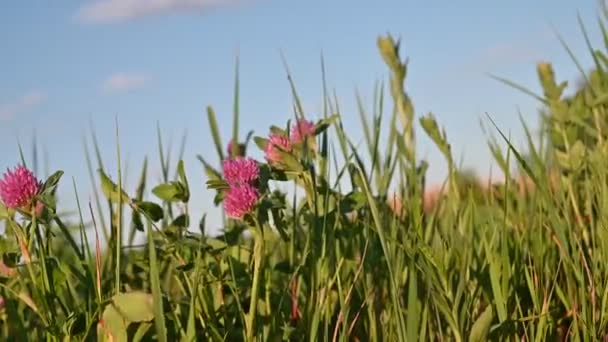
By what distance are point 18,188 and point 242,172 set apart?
295 millimetres

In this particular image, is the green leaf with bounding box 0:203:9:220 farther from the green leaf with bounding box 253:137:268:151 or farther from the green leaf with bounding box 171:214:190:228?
the green leaf with bounding box 253:137:268:151

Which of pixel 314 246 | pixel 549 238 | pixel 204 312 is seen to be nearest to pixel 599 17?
pixel 549 238

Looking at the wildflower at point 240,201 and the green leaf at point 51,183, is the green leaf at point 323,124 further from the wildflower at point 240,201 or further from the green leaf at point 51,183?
the green leaf at point 51,183

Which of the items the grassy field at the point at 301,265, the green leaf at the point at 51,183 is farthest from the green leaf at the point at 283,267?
the green leaf at the point at 51,183

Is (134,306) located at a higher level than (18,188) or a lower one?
lower

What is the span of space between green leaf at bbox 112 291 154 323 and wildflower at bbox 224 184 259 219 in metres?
0.15

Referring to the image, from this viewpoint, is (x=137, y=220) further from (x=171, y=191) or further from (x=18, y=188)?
(x=18, y=188)

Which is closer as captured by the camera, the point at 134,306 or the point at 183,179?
the point at 134,306

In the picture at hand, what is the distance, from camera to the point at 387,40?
2.10 meters

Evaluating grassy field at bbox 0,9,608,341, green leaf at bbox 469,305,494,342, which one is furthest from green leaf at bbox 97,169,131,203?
green leaf at bbox 469,305,494,342

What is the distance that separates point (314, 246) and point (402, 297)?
0.25 meters

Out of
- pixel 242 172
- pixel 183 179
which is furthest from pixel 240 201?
pixel 183 179

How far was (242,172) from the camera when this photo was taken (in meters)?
1.36

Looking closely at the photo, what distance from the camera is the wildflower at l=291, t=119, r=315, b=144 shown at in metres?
1.53
